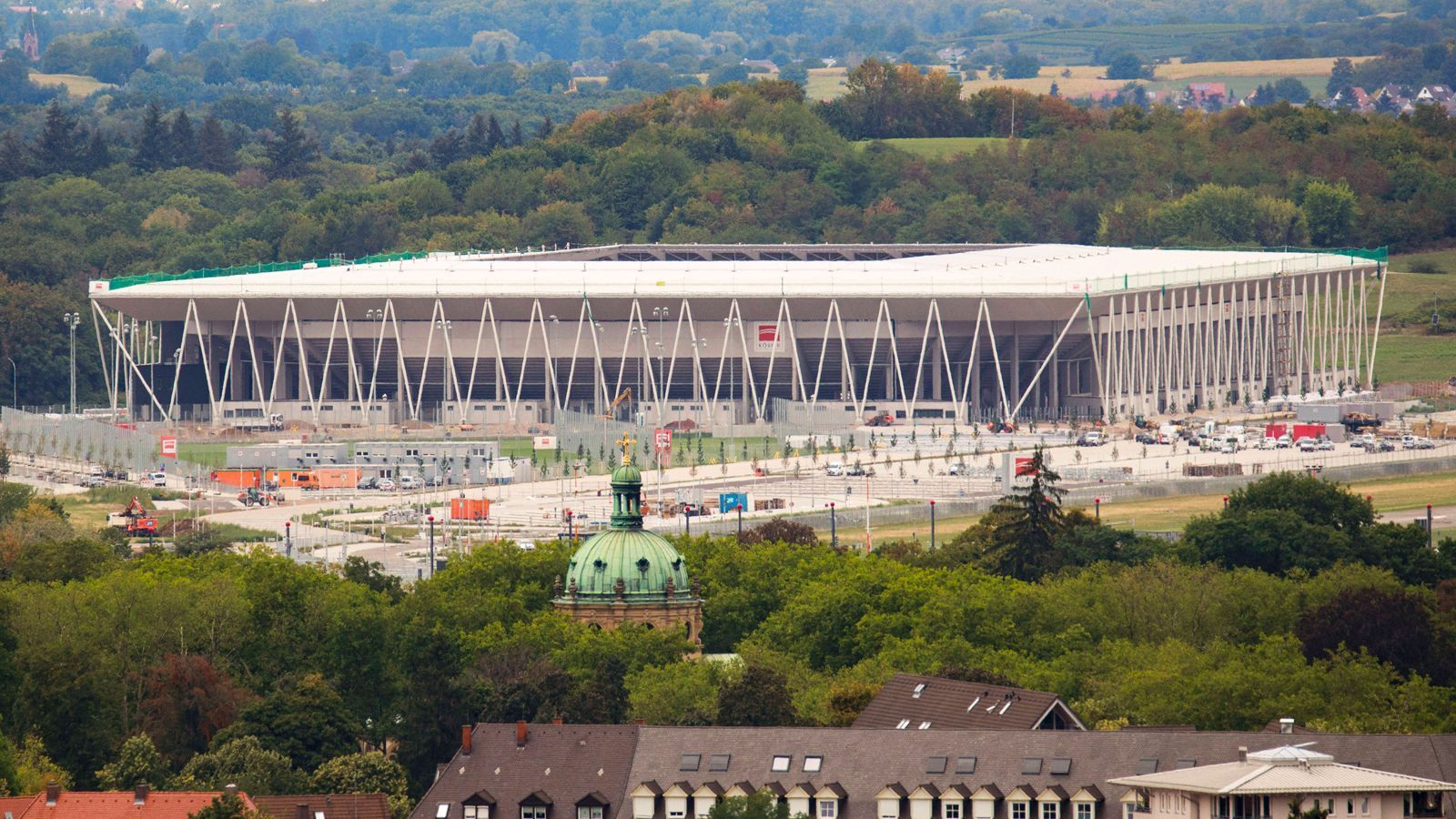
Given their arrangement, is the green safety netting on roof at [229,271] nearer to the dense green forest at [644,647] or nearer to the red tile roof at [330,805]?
the dense green forest at [644,647]

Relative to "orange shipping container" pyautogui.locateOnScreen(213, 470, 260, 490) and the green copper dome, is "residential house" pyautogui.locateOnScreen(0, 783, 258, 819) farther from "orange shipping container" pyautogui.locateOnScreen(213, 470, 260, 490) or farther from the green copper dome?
"orange shipping container" pyautogui.locateOnScreen(213, 470, 260, 490)

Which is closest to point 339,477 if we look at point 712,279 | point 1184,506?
point 1184,506

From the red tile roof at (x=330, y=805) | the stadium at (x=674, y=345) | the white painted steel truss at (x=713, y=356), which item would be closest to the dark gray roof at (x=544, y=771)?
the red tile roof at (x=330, y=805)

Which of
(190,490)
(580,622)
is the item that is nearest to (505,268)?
(190,490)

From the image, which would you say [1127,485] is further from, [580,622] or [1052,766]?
[1052,766]

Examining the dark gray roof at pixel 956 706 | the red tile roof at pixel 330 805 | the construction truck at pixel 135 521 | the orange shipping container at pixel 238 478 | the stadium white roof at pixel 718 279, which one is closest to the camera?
the red tile roof at pixel 330 805

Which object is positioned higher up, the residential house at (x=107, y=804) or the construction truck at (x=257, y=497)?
the residential house at (x=107, y=804)
